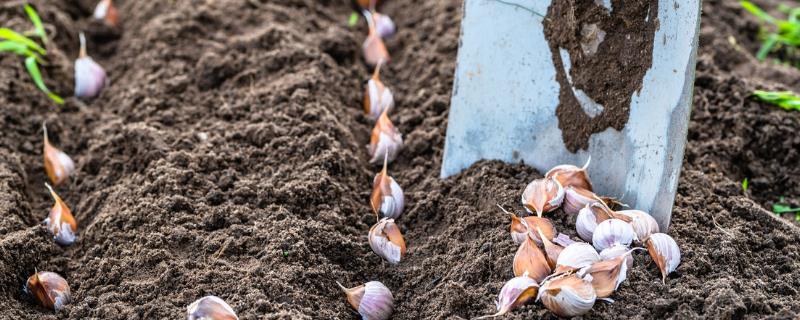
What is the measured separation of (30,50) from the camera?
2.52m

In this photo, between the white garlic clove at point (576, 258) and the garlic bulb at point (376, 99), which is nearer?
the white garlic clove at point (576, 258)

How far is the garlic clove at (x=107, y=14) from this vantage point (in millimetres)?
2764

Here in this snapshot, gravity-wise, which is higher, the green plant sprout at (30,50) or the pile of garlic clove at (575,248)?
the pile of garlic clove at (575,248)

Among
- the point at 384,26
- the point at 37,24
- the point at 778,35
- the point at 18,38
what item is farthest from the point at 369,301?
the point at 778,35

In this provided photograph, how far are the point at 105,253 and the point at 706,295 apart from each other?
46.3 inches

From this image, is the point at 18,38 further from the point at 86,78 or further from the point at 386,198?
the point at 386,198

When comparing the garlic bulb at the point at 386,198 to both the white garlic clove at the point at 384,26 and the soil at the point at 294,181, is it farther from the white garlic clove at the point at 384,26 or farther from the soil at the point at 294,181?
the white garlic clove at the point at 384,26

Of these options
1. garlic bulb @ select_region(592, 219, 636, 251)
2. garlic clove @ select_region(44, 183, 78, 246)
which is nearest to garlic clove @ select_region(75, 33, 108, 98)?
garlic clove @ select_region(44, 183, 78, 246)

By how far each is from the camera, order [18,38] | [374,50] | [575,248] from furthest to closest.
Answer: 1. [374,50]
2. [18,38]
3. [575,248]

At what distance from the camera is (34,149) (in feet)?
7.38

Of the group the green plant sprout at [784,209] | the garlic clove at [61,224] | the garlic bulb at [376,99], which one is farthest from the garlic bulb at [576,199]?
the garlic clove at [61,224]

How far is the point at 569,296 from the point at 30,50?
1798 mm

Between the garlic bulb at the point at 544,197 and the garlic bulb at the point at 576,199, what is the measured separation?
14 mm

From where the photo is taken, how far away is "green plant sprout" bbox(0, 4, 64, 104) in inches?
94.4
